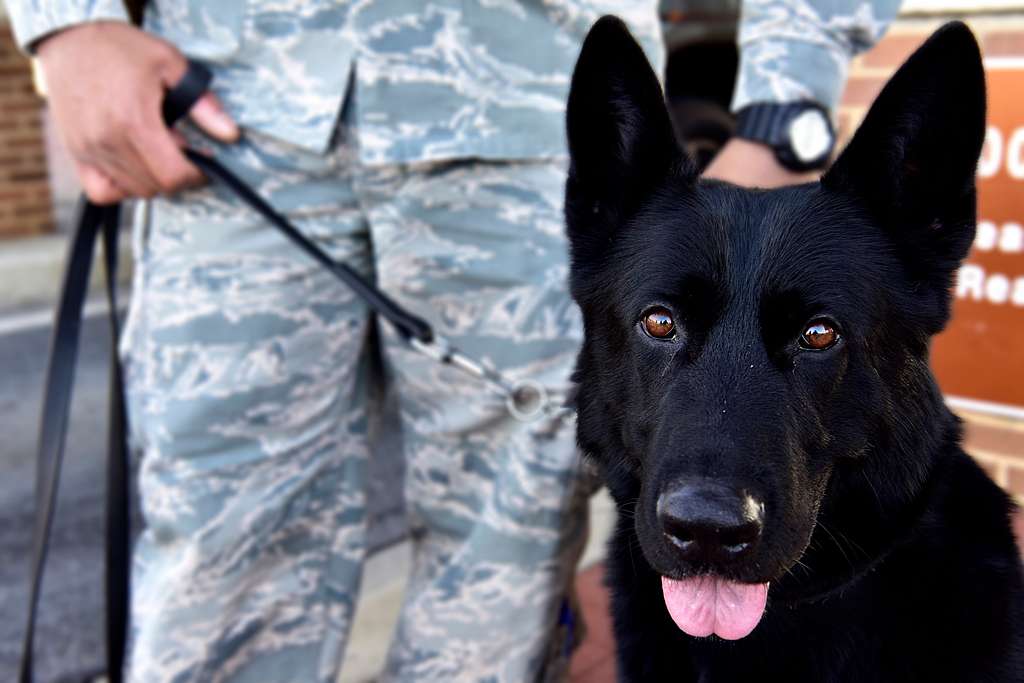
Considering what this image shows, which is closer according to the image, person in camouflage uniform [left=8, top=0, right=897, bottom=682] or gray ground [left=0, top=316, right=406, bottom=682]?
person in camouflage uniform [left=8, top=0, right=897, bottom=682]

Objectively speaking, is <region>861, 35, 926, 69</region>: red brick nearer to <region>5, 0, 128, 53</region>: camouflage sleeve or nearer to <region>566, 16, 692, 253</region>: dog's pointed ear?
<region>566, 16, 692, 253</region>: dog's pointed ear

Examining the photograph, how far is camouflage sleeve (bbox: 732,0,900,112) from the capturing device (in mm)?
2082

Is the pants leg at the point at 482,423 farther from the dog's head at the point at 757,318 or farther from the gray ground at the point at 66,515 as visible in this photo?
the gray ground at the point at 66,515

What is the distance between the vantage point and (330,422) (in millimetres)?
2141

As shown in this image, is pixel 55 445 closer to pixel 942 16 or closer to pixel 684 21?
pixel 942 16

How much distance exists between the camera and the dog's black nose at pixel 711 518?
1.40 m

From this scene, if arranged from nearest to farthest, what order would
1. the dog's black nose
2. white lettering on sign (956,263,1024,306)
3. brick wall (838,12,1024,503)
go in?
the dog's black nose
white lettering on sign (956,263,1024,306)
brick wall (838,12,1024,503)

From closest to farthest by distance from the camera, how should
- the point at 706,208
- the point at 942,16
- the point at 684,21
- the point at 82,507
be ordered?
the point at 706,208
the point at 942,16
the point at 82,507
the point at 684,21

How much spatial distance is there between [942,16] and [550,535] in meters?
2.33

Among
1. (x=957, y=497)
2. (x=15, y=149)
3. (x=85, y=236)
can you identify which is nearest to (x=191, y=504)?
(x=85, y=236)

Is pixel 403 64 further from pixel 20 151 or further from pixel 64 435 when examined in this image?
pixel 20 151

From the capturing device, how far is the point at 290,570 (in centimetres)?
217

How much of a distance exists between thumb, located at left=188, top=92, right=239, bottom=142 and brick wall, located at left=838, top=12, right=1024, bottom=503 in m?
2.24

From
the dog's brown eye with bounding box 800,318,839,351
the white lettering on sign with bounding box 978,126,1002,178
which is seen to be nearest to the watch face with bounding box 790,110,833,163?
the dog's brown eye with bounding box 800,318,839,351
